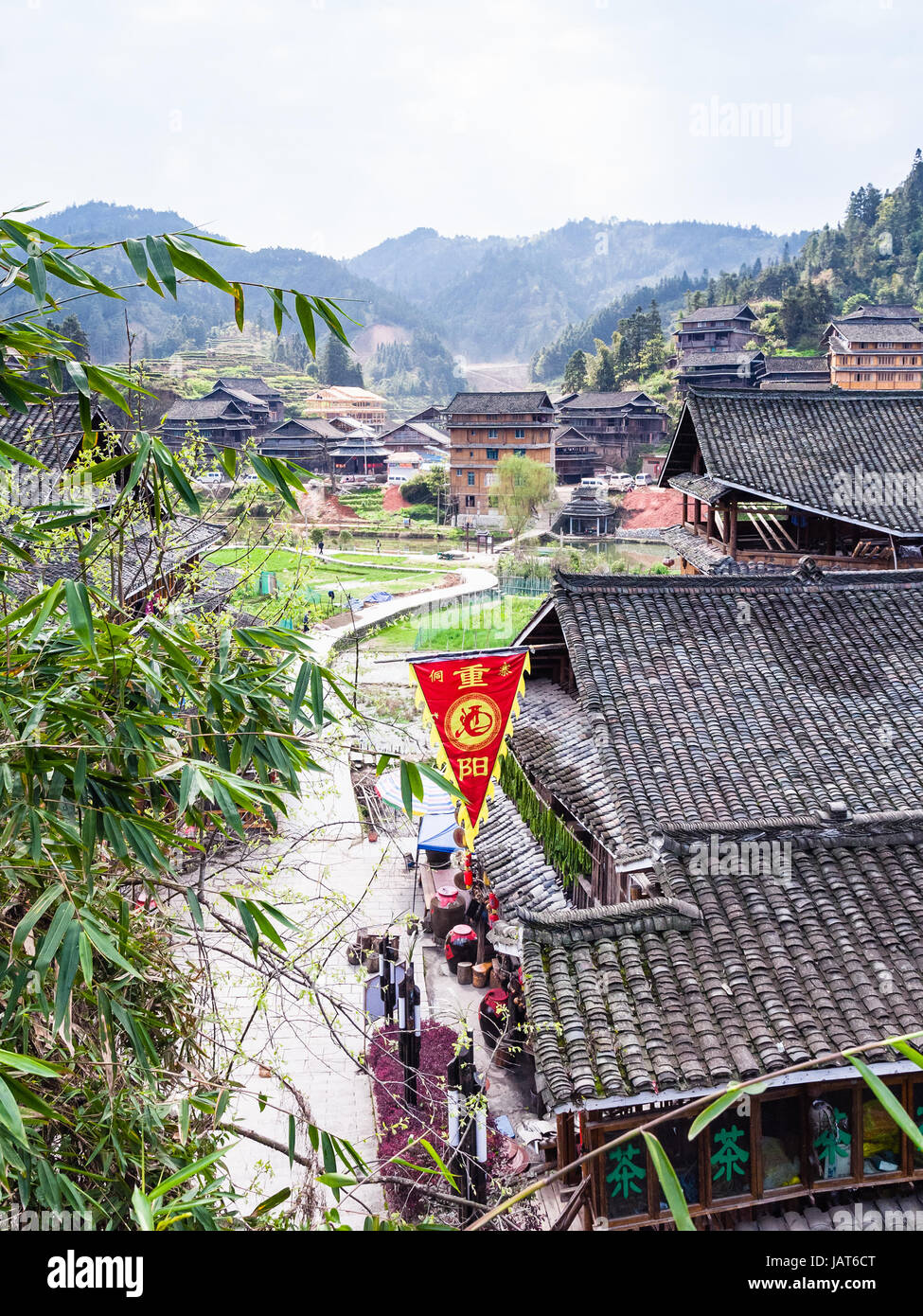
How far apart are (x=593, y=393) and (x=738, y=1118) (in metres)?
58.9

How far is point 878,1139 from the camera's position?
6.88 m

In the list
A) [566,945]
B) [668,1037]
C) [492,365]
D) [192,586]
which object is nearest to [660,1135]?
[668,1037]

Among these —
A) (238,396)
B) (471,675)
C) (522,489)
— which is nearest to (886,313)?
(522,489)

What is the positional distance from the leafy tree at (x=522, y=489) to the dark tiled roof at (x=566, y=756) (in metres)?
39.3

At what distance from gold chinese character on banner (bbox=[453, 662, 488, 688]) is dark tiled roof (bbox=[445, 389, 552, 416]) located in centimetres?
4574

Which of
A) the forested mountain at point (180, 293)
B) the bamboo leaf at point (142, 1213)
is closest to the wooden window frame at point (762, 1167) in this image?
the bamboo leaf at point (142, 1213)

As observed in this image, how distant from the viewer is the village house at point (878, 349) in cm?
5366

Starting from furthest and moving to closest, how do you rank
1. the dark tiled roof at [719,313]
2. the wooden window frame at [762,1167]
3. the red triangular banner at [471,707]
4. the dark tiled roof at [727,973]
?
the dark tiled roof at [719,313] → the red triangular banner at [471,707] → the wooden window frame at [762,1167] → the dark tiled roof at [727,973]

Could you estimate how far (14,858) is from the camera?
3.23 m

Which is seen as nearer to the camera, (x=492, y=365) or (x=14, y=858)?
(x=14, y=858)

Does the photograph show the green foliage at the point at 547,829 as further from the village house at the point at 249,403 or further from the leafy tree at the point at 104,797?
the village house at the point at 249,403

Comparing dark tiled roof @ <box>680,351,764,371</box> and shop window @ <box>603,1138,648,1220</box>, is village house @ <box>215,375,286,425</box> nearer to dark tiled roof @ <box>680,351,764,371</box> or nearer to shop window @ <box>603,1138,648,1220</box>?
dark tiled roof @ <box>680,351,764,371</box>

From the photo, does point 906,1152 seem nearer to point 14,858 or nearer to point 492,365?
point 14,858
